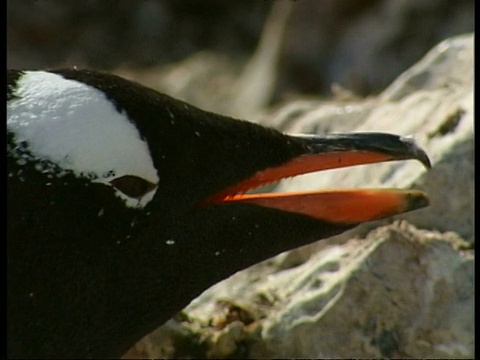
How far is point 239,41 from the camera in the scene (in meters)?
7.08

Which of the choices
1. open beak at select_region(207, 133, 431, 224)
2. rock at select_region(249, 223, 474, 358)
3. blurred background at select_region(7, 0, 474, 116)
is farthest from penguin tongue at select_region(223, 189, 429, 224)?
blurred background at select_region(7, 0, 474, 116)

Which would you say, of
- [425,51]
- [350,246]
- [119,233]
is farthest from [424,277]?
[425,51]

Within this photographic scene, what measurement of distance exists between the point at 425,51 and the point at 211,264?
2540 millimetres

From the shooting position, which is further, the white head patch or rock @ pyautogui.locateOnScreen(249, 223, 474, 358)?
rock @ pyautogui.locateOnScreen(249, 223, 474, 358)

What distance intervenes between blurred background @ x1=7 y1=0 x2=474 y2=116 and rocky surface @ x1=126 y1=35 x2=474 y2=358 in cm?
123

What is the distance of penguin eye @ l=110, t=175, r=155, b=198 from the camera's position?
231 centimetres

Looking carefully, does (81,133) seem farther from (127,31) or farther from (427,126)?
(127,31)

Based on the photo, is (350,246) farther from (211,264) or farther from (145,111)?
(145,111)

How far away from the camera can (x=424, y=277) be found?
2893mm

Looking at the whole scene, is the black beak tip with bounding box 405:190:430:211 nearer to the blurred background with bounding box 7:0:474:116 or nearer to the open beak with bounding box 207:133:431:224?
the open beak with bounding box 207:133:431:224

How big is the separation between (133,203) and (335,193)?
45cm

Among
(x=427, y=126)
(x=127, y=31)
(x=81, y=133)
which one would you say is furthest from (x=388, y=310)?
(x=127, y=31)

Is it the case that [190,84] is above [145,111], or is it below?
above

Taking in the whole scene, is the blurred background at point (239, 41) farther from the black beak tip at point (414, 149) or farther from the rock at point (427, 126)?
the black beak tip at point (414, 149)
